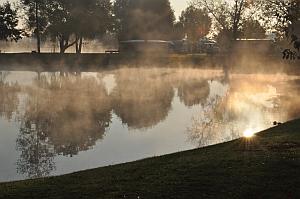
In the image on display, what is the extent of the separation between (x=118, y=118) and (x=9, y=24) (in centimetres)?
6338

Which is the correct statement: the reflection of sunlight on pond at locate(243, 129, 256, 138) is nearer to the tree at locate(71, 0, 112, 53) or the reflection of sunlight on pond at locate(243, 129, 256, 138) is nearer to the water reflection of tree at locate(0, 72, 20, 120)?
the water reflection of tree at locate(0, 72, 20, 120)

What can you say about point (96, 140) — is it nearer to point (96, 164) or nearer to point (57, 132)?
point (57, 132)

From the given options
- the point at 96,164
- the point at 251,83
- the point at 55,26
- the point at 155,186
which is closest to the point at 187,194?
the point at 155,186

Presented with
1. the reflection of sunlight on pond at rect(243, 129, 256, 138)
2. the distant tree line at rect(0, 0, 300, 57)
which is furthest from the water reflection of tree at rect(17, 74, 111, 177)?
the distant tree line at rect(0, 0, 300, 57)

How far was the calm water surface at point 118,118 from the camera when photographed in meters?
15.6

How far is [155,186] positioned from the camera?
9.23 metres

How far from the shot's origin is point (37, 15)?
80.4 m

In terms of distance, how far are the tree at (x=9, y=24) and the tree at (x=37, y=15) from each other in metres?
2.59

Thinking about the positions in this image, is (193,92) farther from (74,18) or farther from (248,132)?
(74,18)

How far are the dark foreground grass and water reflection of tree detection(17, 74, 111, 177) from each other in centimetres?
352

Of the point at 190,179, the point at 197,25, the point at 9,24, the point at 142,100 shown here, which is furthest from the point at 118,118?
the point at 197,25

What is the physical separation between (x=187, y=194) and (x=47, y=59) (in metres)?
63.9

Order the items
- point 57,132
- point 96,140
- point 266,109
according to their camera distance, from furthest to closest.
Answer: point 266,109 < point 57,132 < point 96,140

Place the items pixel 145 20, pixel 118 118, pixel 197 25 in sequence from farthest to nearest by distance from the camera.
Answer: pixel 197 25 < pixel 145 20 < pixel 118 118
